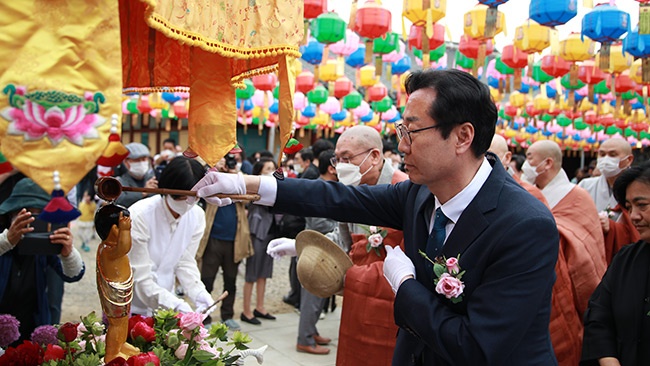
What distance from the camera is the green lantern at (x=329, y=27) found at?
23.6 feet

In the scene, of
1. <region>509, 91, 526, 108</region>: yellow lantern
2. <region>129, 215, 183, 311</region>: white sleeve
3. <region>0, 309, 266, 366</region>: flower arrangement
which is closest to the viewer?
<region>0, 309, 266, 366</region>: flower arrangement

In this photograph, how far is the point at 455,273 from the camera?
67.0 inches

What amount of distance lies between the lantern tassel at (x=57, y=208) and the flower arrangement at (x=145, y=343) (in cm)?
67

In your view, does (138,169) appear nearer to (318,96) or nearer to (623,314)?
(623,314)

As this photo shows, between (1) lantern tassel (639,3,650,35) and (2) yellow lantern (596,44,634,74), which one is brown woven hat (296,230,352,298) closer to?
(1) lantern tassel (639,3,650,35)

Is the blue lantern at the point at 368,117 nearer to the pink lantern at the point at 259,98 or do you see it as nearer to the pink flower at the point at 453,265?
the pink lantern at the point at 259,98

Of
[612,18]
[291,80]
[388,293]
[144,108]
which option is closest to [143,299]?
[388,293]

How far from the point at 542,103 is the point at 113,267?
13.3 meters

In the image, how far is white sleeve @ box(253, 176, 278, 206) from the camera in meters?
2.05

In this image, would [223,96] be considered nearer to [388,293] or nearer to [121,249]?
[121,249]

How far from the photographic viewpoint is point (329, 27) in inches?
284

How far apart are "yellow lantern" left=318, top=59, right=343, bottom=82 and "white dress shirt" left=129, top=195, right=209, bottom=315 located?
682cm

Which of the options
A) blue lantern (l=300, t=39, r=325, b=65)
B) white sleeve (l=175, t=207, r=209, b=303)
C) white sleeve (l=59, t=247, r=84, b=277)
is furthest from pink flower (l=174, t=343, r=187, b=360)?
blue lantern (l=300, t=39, r=325, b=65)

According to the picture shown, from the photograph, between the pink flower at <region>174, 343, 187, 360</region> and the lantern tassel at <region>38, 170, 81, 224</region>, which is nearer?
the lantern tassel at <region>38, 170, 81, 224</region>
